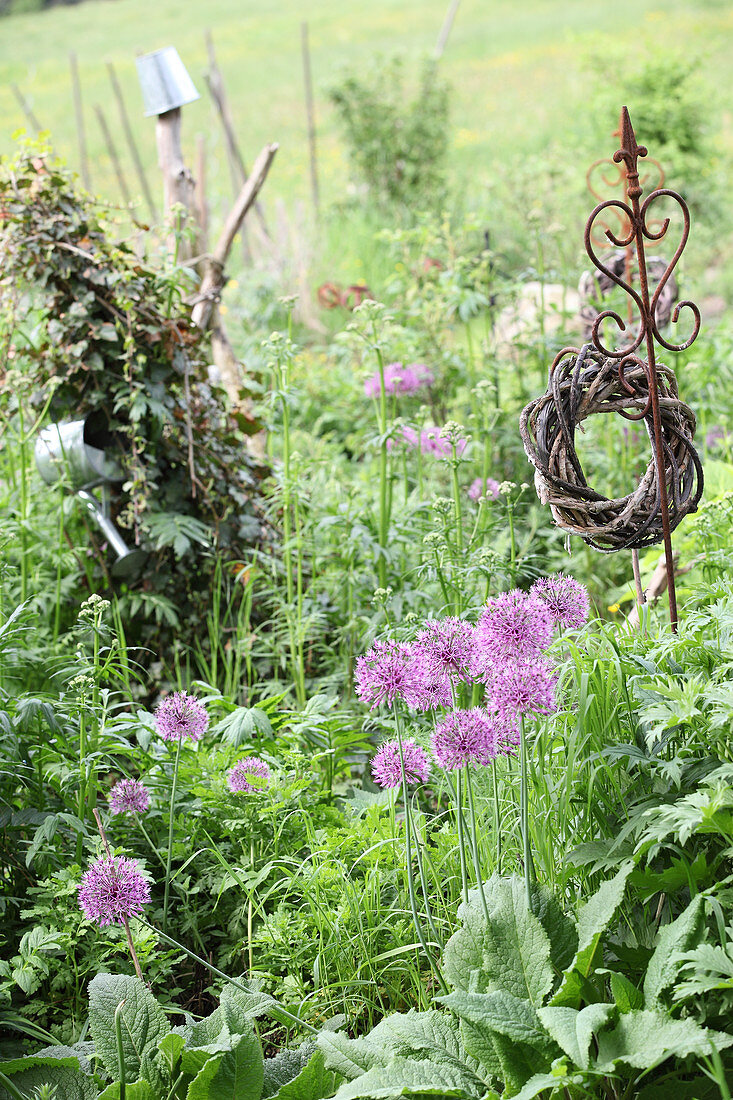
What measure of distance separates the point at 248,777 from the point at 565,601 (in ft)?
2.40

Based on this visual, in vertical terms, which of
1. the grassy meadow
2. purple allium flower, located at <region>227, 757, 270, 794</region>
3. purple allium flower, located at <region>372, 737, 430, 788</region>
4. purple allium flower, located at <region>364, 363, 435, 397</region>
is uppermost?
the grassy meadow

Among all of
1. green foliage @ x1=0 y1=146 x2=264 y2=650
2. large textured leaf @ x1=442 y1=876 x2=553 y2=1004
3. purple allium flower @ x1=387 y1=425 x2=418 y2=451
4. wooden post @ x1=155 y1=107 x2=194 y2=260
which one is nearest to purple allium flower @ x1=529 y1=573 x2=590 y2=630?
large textured leaf @ x1=442 y1=876 x2=553 y2=1004

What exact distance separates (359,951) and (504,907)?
47 centimetres

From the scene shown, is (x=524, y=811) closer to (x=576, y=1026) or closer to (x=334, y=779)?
(x=576, y=1026)

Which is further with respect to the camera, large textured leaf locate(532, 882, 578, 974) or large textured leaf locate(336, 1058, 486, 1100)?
large textured leaf locate(532, 882, 578, 974)

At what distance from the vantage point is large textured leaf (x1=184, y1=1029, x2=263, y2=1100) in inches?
48.7

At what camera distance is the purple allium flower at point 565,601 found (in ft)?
4.63

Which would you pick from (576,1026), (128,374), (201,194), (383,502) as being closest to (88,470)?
(128,374)

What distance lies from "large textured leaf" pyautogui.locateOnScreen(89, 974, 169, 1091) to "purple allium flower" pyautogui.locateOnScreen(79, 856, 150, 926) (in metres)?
0.12

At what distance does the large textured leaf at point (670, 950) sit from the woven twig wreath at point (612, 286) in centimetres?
215

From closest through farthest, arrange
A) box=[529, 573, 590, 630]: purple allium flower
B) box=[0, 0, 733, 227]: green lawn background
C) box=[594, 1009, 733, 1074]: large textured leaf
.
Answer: box=[594, 1009, 733, 1074]: large textured leaf, box=[529, 573, 590, 630]: purple allium flower, box=[0, 0, 733, 227]: green lawn background

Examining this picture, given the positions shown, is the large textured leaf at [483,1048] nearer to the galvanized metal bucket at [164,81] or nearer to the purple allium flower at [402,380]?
the purple allium flower at [402,380]

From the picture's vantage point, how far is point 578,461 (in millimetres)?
1647

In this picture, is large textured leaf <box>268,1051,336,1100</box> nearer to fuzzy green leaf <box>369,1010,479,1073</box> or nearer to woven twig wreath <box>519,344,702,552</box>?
fuzzy green leaf <box>369,1010,479,1073</box>
